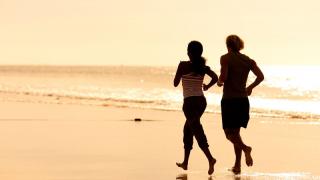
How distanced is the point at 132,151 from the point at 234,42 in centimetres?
317

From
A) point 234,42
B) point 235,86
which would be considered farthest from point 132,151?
point 234,42

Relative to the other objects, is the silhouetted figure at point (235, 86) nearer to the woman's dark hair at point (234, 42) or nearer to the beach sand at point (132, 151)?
the woman's dark hair at point (234, 42)

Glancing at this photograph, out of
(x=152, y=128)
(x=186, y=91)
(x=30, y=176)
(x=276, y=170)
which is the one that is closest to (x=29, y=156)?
(x=30, y=176)

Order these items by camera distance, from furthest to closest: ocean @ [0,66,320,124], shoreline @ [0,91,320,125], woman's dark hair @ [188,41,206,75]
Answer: ocean @ [0,66,320,124] < shoreline @ [0,91,320,125] < woman's dark hair @ [188,41,206,75]

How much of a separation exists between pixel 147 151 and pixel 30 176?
3.08 metres

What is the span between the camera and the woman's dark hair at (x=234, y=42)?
918 centimetres

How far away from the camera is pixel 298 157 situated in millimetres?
11008

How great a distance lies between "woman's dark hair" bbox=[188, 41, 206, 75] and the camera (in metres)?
9.10

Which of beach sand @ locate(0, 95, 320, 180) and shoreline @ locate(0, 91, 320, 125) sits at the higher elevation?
shoreline @ locate(0, 91, 320, 125)

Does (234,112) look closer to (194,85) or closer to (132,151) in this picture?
(194,85)

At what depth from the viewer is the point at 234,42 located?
919cm

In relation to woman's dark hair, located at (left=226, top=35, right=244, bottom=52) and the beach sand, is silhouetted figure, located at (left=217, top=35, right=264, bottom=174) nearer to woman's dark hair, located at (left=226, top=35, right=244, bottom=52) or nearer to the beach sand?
woman's dark hair, located at (left=226, top=35, right=244, bottom=52)

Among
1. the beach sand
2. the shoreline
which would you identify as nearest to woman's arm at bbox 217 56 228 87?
the beach sand

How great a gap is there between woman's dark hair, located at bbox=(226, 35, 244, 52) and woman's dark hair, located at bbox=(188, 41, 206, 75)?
38 centimetres
